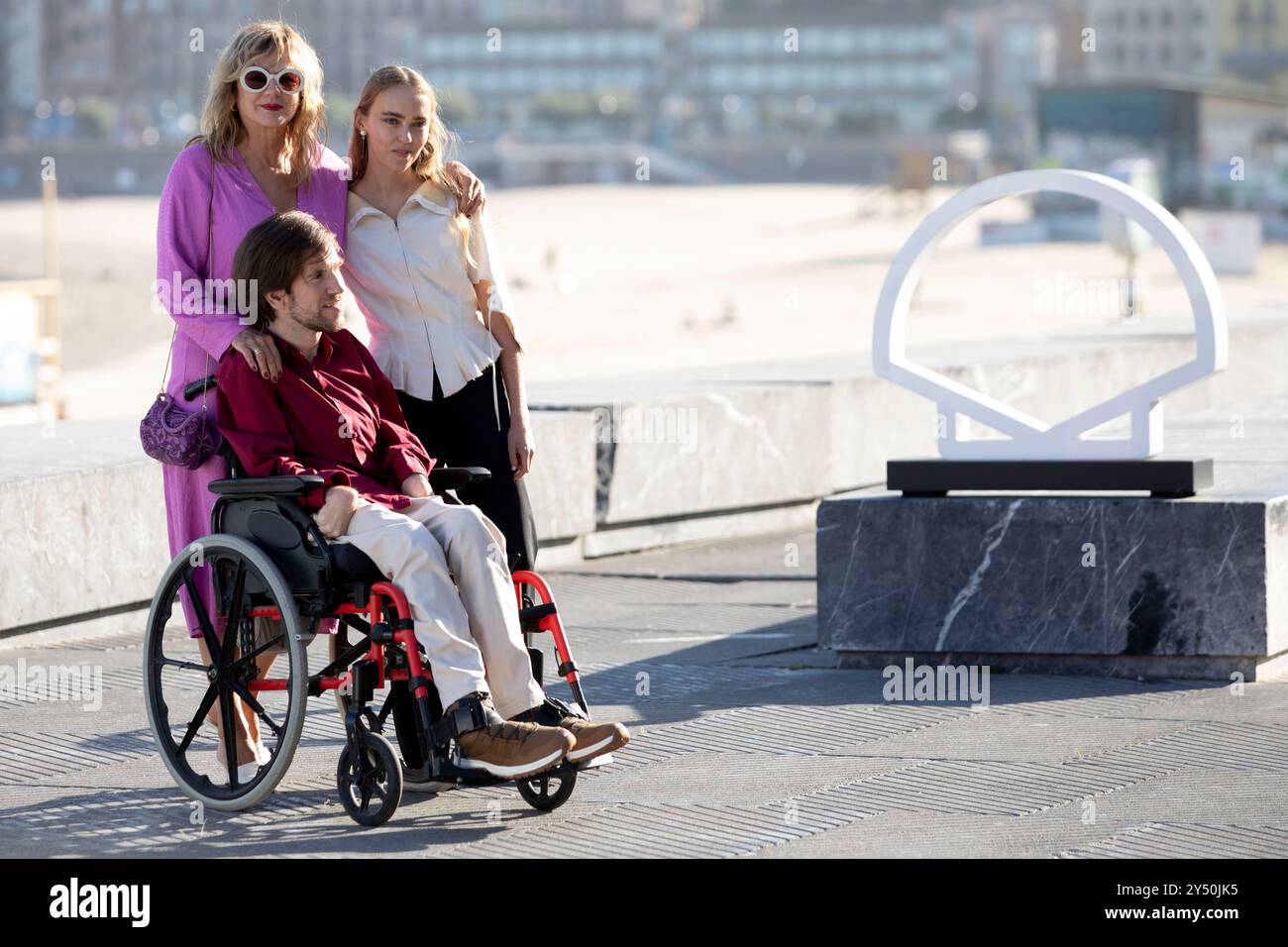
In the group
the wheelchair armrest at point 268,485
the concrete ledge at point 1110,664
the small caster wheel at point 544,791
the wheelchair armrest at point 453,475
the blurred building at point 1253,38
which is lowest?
the concrete ledge at point 1110,664

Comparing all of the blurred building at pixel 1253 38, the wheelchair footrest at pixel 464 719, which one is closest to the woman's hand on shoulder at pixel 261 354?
the wheelchair footrest at pixel 464 719

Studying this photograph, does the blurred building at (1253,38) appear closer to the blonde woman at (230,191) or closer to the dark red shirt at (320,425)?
the blonde woman at (230,191)

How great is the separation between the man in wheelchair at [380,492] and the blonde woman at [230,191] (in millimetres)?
159

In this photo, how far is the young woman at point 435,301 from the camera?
5051 millimetres

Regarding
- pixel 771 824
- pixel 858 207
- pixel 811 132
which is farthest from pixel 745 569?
pixel 811 132

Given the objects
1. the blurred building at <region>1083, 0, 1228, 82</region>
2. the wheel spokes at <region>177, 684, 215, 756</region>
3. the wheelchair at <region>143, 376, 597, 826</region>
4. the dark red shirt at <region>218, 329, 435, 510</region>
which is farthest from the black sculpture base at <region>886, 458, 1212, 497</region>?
the blurred building at <region>1083, 0, 1228, 82</region>

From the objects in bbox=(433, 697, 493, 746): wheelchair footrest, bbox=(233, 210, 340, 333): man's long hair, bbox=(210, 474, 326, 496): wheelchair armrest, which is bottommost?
bbox=(433, 697, 493, 746): wheelchair footrest

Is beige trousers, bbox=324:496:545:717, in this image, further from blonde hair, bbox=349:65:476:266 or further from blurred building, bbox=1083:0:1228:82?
blurred building, bbox=1083:0:1228:82

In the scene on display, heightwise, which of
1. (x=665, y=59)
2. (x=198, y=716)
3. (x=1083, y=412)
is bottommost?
(x=198, y=716)

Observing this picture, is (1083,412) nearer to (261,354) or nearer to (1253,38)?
(261,354)

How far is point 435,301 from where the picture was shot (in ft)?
16.6

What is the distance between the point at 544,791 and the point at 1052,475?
220 cm

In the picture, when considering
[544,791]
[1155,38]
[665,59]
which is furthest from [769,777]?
[665,59]

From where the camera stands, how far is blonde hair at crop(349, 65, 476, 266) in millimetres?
4980
